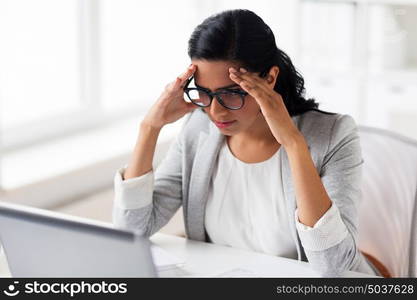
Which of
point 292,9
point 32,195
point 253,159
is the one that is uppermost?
point 292,9

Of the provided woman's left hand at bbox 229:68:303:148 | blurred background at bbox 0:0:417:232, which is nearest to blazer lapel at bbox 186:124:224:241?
woman's left hand at bbox 229:68:303:148

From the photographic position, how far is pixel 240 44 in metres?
1.68

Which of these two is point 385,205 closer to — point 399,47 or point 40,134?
point 40,134

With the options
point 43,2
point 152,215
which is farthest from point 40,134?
point 152,215

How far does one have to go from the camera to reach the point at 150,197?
1.89 metres

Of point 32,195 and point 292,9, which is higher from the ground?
point 292,9

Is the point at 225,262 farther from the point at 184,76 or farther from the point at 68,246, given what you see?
the point at 68,246

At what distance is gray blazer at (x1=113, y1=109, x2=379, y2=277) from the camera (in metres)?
1.70

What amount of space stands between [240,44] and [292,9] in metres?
2.16

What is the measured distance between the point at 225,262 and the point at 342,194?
30 centimetres

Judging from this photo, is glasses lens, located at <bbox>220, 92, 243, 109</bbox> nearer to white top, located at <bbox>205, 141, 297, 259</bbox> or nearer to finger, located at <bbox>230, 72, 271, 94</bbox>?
finger, located at <bbox>230, 72, 271, 94</bbox>

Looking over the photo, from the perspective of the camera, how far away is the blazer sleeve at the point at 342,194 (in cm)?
162

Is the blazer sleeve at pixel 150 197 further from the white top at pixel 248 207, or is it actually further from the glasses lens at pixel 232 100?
the glasses lens at pixel 232 100

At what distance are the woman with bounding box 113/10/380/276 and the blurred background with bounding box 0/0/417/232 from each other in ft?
2.59
